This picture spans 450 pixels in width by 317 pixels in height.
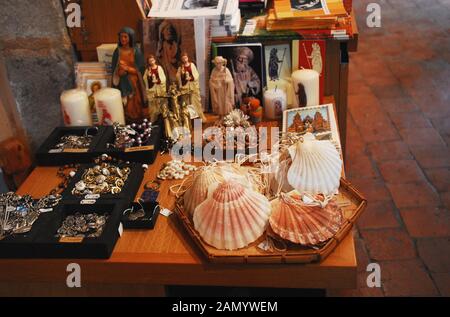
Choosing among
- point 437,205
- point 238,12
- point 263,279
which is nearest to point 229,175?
point 263,279

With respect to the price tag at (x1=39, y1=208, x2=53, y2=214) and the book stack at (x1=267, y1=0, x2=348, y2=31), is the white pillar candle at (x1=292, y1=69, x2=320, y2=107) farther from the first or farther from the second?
the price tag at (x1=39, y1=208, x2=53, y2=214)

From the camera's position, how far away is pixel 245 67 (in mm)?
1780

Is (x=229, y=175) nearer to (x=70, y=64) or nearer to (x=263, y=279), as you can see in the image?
(x=263, y=279)

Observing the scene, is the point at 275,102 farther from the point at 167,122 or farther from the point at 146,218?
the point at 146,218

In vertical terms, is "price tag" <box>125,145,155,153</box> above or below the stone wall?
below

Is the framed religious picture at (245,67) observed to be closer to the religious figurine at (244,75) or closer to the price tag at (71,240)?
the religious figurine at (244,75)

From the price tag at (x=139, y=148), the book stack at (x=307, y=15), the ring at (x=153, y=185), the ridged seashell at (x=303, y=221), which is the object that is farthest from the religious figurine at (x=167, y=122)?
the ridged seashell at (x=303, y=221)

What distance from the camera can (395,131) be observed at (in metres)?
2.82

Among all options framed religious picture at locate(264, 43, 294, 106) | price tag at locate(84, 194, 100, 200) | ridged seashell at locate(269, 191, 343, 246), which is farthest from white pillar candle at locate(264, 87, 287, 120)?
price tag at locate(84, 194, 100, 200)

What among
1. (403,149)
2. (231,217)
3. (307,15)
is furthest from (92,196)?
(403,149)

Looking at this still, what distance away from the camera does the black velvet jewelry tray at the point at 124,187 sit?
143 cm

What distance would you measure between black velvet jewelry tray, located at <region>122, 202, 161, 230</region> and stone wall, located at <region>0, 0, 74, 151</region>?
66 centimetres

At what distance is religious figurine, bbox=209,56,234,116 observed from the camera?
171cm

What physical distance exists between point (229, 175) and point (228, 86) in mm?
448
